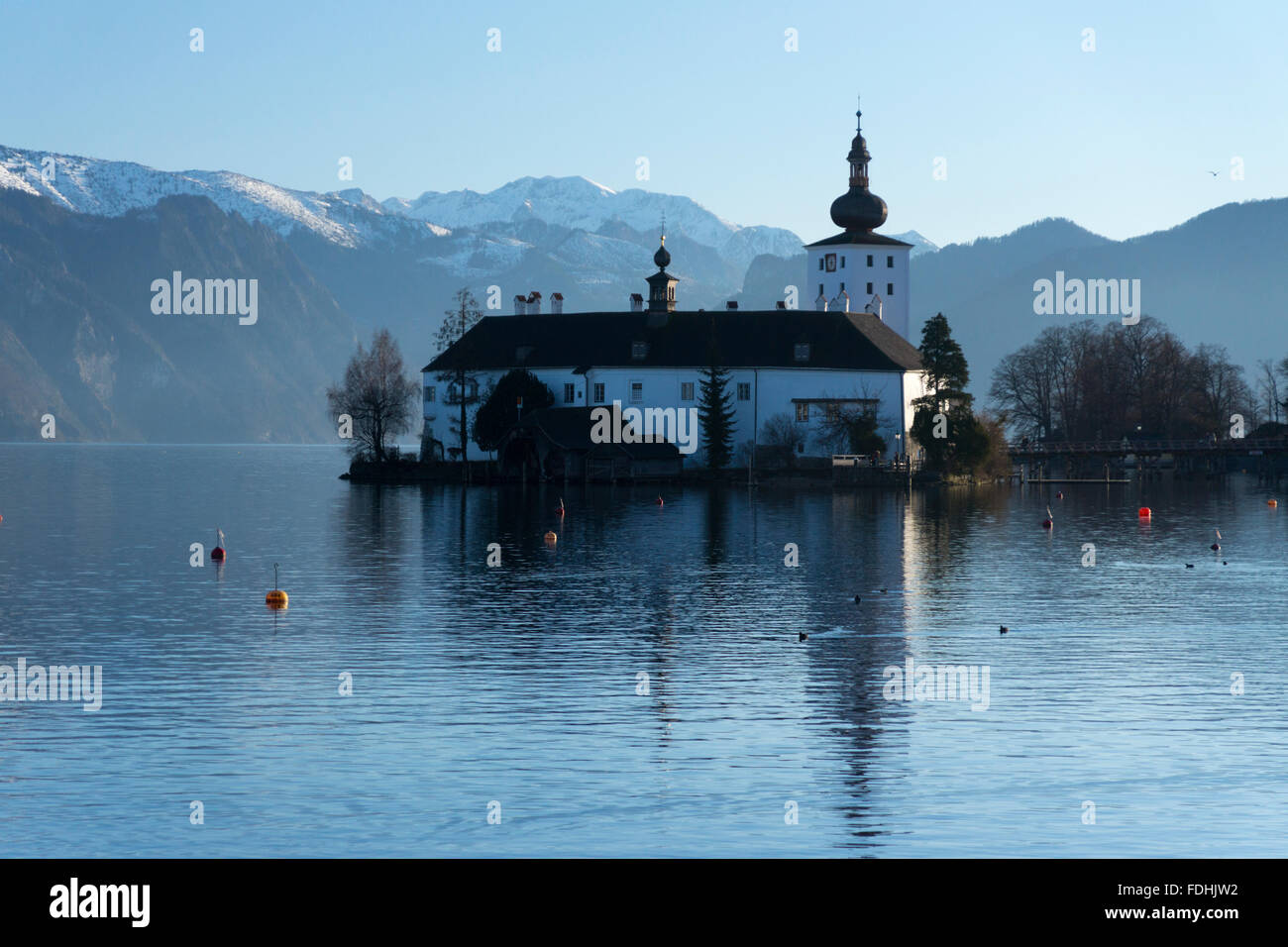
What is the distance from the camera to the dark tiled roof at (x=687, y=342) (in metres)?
138

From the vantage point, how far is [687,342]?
14062cm

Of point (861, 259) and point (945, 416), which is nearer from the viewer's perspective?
point (945, 416)

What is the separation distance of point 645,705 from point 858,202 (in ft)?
451

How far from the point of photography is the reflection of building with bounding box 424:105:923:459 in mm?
135750

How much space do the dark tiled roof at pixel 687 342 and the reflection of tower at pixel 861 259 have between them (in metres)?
12.6

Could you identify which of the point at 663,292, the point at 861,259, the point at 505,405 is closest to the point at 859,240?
the point at 861,259

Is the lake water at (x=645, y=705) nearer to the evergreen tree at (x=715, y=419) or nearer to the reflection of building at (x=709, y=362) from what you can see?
the evergreen tree at (x=715, y=419)

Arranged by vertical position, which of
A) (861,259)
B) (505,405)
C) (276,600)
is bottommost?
(276,600)

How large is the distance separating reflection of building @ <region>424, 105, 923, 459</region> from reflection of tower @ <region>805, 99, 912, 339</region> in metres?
11.8

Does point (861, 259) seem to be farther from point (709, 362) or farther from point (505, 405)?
point (505, 405)

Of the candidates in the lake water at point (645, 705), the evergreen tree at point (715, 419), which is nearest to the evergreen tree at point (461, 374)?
the evergreen tree at point (715, 419)

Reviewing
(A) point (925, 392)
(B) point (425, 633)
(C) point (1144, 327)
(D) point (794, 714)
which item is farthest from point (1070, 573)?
(C) point (1144, 327)
